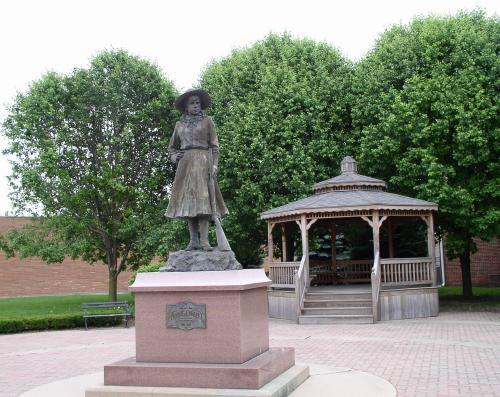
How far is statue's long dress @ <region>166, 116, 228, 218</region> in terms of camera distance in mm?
8914

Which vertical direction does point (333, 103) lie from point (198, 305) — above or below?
above

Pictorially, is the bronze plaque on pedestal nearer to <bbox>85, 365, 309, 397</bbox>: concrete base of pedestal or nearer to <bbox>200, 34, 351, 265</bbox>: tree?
<bbox>85, 365, 309, 397</bbox>: concrete base of pedestal

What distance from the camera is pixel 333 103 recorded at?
24266mm

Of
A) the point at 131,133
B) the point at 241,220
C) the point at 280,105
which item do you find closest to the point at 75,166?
the point at 131,133

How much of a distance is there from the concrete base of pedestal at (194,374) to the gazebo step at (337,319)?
960 centimetres

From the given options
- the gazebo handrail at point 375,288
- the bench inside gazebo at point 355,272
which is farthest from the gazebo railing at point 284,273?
the gazebo handrail at point 375,288

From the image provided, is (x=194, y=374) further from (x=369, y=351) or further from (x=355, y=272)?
(x=355, y=272)

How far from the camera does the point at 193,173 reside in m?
9.00

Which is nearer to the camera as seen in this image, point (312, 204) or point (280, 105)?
point (312, 204)

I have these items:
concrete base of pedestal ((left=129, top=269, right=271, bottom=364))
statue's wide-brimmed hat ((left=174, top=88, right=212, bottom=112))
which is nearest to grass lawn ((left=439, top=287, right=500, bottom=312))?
concrete base of pedestal ((left=129, top=269, right=271, bottom=364))

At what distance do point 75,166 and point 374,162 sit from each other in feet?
40.4

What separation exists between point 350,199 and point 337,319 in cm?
401

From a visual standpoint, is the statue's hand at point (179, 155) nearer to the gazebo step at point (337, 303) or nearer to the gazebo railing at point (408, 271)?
the gazebo step at point (337, 303)

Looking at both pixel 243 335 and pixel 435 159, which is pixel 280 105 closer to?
pixel 435 159
